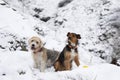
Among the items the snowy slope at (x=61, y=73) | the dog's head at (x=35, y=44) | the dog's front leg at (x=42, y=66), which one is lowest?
the dog's front leg at (x=42, y=66)

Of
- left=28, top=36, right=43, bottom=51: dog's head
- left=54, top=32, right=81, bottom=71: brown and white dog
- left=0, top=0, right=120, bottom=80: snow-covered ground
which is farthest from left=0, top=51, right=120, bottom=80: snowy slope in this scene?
left=54, top=32, right=81, bottom=71: brown and white dog

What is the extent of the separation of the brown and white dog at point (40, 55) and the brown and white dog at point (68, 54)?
0.29 m

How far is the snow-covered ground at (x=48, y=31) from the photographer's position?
256 inches

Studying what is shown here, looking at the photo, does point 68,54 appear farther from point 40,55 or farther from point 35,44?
point 35,44

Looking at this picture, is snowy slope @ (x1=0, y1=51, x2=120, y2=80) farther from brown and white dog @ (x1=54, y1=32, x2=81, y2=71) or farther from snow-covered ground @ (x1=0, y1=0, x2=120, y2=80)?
brown and white dog @ (x1=54, y1=32, x2=81, y2=71)

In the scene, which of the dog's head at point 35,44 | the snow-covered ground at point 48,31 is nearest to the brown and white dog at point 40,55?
the dog's head at point 35,44

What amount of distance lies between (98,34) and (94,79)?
6176 mm

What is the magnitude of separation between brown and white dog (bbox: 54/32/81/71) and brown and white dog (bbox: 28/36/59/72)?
290 millimetres

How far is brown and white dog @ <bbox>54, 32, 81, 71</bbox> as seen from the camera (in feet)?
22.9

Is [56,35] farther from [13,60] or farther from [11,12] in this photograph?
[13,60]

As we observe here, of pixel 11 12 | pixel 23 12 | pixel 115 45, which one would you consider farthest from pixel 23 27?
pixel 115 45

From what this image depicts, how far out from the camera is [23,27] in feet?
36.9

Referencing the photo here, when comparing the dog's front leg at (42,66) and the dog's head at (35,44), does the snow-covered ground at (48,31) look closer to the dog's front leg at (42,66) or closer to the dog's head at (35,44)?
the dog's front leg at (42,66)

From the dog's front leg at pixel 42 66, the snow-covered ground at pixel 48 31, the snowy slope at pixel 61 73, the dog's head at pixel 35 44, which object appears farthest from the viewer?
the dog's front leg at pixel 42 66
